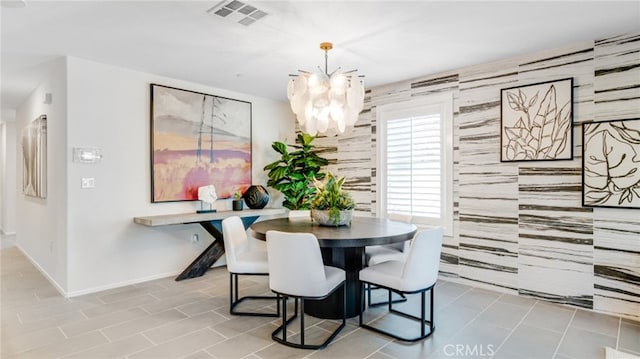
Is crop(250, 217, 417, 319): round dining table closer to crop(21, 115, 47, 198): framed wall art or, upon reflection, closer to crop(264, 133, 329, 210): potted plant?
crop(264, 133, 329, 210): potted plant

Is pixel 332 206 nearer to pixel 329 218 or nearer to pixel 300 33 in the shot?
pixel 329 218

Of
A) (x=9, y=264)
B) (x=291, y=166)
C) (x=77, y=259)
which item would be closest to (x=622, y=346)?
(x=291, y=166)

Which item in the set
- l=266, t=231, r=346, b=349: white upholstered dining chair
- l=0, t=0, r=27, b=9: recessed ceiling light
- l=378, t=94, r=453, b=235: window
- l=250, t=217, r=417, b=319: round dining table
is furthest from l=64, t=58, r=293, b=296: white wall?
l=378, t=94, r=453, b=235: window

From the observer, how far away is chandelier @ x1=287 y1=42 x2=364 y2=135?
3052 millimetres

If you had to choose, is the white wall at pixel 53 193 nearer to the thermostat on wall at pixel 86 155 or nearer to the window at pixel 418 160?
the thermostat on wall at pixel 86 155

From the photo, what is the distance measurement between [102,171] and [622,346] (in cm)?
508

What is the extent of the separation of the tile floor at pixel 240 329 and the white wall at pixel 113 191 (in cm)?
36

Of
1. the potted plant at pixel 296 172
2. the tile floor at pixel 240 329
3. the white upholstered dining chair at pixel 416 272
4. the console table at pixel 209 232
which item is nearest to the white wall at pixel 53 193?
the tile floor at pixel 240 329

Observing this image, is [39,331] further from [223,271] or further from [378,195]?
[378,195]

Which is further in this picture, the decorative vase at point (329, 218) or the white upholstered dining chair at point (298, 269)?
the decorative vase at point (329, 218)

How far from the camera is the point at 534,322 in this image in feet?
10.1

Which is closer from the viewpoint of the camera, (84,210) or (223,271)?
(84,210)

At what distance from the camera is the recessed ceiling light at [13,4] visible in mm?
2494

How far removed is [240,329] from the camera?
292 cm
